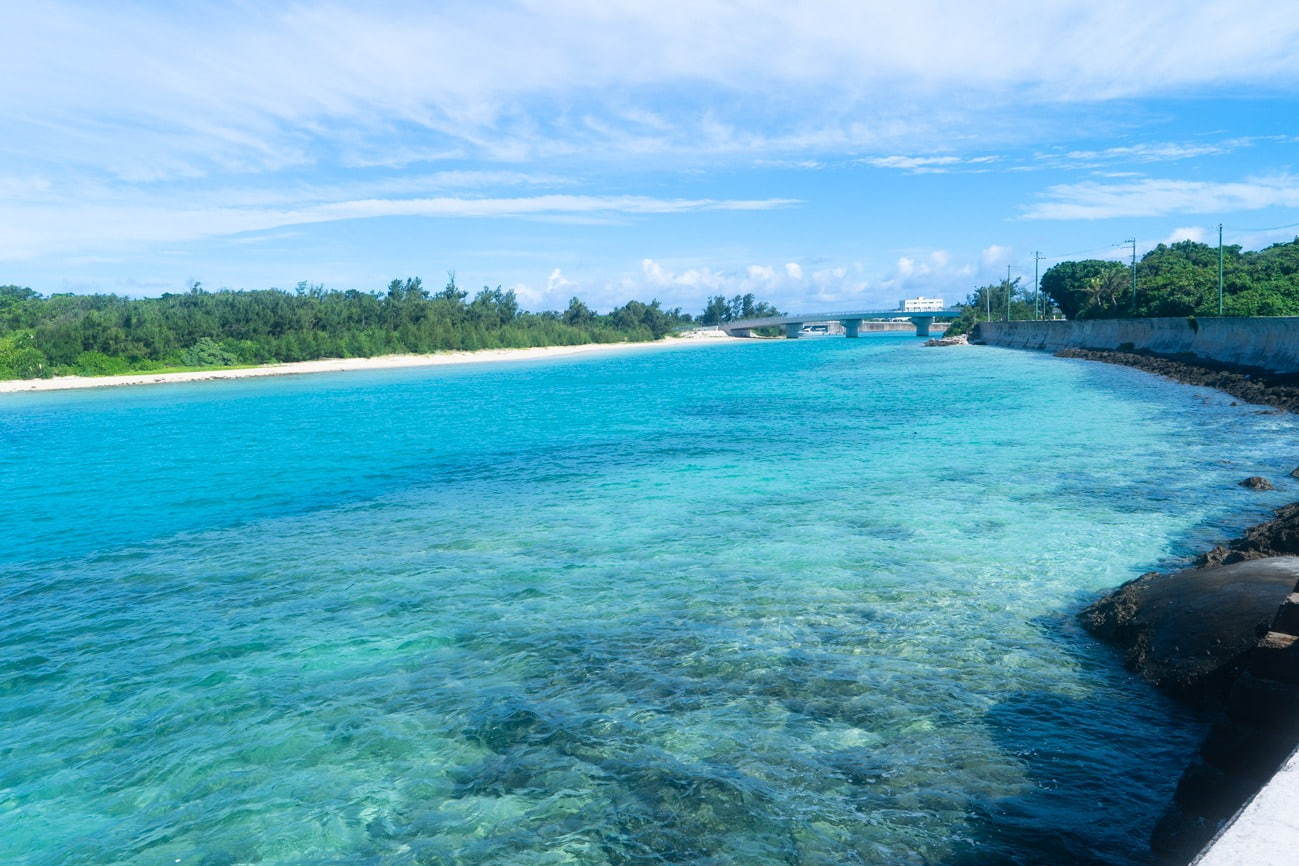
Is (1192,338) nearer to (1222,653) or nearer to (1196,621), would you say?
(1196,621)

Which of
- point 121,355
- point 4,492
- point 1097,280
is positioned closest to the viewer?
point 4,492

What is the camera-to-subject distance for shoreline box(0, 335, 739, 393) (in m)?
83.2

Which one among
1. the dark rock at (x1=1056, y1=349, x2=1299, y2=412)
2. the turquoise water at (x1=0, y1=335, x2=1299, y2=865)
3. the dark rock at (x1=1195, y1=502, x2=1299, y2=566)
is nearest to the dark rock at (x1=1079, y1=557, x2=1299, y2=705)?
the turquoise water at (x1=0, y1=335, x2=1299, y2=865)

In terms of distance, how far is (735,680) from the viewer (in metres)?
9.30

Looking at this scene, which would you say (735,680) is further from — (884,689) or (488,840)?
(488,840)

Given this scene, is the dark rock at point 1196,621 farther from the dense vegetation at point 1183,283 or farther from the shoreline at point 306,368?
the shoreline at point 306,368

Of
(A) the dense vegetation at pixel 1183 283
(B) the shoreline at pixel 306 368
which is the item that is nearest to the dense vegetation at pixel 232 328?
(B) the shoreline at pixel 306 368

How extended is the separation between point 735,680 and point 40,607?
35.9ft

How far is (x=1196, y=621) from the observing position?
9.04 metres

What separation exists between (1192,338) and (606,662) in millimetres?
58459

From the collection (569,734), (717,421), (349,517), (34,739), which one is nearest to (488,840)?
(569,734)

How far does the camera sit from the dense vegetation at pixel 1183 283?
5584cm

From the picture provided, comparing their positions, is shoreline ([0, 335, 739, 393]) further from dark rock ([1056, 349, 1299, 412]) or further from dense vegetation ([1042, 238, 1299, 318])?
dark rock ([1056, 349, 1299, 412])

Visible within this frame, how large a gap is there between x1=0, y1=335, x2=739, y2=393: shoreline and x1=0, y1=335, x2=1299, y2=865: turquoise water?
70.6 m
